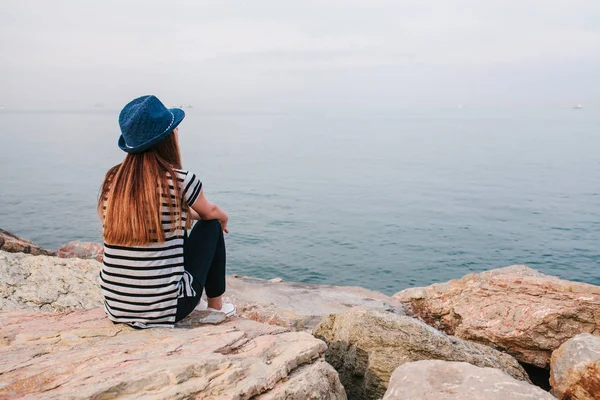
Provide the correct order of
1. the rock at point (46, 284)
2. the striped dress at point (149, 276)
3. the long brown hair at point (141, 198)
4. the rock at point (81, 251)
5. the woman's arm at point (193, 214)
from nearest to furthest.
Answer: the long brown hair at point (141, 198) → the striped dress at point (149, 276) → the woman's arm at point (193, 214) → the rock at point (46, 284) → the rock at point (81, 251)

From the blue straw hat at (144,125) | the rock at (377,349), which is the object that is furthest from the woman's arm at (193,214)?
the rock at (377,349)

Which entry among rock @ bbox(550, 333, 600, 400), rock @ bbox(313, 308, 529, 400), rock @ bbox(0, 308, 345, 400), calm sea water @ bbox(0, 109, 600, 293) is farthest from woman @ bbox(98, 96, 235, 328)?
calm sea water @ bbox(0, 109, 600, 293)

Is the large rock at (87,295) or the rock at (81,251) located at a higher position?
the large rock at (87,295)

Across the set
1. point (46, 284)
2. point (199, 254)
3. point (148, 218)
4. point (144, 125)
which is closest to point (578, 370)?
point (199, 254)

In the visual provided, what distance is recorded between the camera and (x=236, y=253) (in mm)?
17859

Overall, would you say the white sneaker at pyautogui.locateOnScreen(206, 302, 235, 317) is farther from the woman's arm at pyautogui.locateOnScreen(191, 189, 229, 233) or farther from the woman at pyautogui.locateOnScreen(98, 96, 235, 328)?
the woman's arm at pyautogui.locateOnScreen(191, 189, 229, 233)

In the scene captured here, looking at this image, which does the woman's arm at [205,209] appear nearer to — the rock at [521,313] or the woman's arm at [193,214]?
the woman's arm at [193,214]

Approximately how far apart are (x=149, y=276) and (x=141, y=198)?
735 mm

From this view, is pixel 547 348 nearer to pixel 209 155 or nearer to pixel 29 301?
pixel 29 301

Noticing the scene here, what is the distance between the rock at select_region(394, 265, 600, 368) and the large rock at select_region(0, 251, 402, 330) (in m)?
1.10

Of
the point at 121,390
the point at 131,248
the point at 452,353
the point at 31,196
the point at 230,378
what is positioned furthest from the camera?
the point at 31,196

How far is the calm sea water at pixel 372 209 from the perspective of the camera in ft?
56.1

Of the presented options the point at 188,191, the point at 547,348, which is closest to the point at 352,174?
the point at 547,348

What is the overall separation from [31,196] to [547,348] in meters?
26.9
